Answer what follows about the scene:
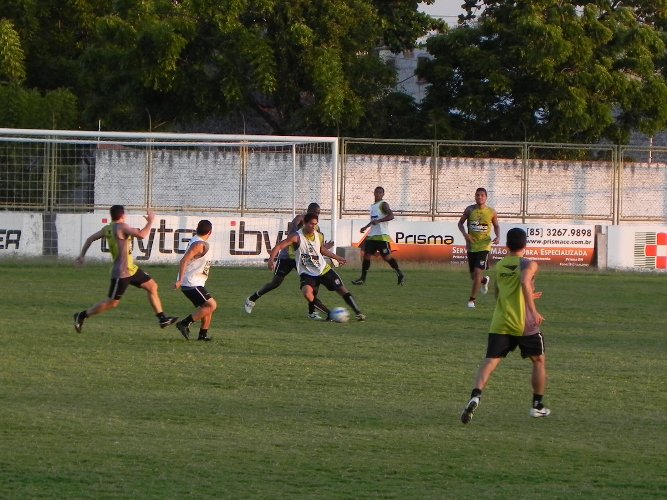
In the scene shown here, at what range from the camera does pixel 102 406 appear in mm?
9977

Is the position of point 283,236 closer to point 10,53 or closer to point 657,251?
point 657,251

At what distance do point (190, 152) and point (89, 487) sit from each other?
22.2 m

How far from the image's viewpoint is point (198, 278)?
46.8ft

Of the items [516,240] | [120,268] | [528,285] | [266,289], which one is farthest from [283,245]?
[528,285]

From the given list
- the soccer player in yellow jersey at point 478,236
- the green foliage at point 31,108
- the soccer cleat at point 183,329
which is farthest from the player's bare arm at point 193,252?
the green foliage at point 31,108

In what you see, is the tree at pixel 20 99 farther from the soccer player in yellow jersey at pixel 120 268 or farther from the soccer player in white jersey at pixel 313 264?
the soccer player in yellow jersey at pixel 120 268

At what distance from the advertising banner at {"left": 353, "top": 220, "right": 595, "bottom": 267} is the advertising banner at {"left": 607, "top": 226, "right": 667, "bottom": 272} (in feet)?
→ 1.60

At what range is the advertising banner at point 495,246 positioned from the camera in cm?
2783

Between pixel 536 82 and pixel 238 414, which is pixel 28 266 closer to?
pixel 536 82

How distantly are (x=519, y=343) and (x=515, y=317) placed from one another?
241mm

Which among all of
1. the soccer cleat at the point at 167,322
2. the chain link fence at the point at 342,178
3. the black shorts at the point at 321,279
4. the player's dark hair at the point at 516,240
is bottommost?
the soccer cleat at the point at 167,322

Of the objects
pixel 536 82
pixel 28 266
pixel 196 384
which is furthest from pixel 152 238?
pixel 196 384

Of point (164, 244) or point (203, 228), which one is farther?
point (164, 244)

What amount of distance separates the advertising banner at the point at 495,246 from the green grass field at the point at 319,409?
31.7 ft
